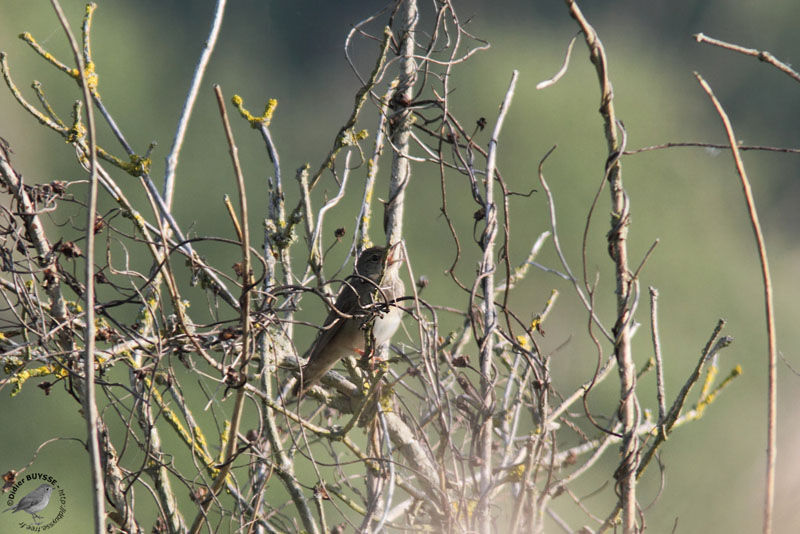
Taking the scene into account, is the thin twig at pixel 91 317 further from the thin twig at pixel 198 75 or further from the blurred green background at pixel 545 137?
the blurred green background at pixel 545 137

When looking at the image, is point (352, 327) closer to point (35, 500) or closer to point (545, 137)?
point (35, 500)

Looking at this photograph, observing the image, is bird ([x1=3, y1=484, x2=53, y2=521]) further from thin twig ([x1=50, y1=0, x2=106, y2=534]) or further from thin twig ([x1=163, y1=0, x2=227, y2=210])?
thin twig ([x1=50, y1=0, x2=106, y2=534])

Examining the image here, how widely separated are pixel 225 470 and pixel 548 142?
14.1 m

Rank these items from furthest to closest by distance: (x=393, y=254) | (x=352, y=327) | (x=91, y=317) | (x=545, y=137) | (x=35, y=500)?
1. (x=545, y=137)
2. (x=352, y=327)
3. (x=393, y=254)
4. (x=35, y=500)
5. (x=91, y=317)

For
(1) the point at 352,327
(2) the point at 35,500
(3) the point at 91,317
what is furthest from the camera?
(1) the point at 352,327

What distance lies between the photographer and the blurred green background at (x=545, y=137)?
491 inches

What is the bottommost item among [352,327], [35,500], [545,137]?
[35,500]

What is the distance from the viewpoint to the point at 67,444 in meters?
11.0

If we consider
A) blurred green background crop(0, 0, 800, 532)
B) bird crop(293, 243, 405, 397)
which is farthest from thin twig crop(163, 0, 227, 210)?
blurred green background crop(0, 0, 800, 532)

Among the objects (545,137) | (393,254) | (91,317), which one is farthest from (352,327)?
(545,137)

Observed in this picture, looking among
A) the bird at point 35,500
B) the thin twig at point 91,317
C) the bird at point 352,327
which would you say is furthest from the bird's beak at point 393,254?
the bird at point 35,500

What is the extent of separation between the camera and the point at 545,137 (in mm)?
16172

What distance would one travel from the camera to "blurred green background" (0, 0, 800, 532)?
12.5 metres

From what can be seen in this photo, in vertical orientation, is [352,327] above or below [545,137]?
below
